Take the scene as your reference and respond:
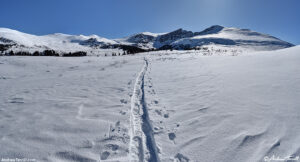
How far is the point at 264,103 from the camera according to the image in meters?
3.78

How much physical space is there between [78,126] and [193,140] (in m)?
2.78

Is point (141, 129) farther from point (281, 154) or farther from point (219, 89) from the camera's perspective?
point (219, 89)

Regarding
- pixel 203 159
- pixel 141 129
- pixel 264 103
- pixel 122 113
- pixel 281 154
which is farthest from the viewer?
pixel 122 113

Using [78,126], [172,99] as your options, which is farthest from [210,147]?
[78,126]

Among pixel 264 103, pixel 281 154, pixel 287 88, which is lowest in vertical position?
pixel 281 154

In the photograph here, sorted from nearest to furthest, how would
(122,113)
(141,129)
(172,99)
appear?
(141,129), (122,113), (172,99)

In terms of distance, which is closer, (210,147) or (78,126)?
(210,147)

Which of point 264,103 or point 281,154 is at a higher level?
point 264,103

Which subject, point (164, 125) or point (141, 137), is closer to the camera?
point (141, 137)

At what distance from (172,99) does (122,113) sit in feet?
6.55

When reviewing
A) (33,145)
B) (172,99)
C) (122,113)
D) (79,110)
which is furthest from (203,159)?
(79,110)

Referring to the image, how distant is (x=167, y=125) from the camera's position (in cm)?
354

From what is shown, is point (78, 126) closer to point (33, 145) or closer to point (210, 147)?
point (33, 145)

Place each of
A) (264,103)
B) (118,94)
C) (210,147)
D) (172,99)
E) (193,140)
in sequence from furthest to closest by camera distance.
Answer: (118,94) → (172,99) → (264,103) → (193,140) → (210,147)
